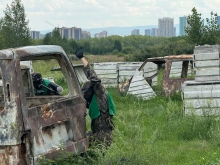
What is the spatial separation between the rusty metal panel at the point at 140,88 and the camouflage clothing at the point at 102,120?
8.42 meters

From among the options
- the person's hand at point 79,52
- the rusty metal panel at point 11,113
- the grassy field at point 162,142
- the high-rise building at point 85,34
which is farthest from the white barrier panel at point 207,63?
the high-rise building at point 85,34

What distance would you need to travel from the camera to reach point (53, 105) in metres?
5.69

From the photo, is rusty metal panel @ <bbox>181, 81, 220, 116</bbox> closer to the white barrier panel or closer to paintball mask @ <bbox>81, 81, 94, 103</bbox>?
the white barrier panel

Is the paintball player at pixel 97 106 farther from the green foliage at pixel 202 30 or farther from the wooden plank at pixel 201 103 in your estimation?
the green foliage at pixel 202 30

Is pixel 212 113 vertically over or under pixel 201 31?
under

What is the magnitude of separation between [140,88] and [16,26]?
35.7m

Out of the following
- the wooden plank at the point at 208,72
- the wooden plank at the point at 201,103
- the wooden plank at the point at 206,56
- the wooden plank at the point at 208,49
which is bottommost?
the wooden plank at the point at 201,103

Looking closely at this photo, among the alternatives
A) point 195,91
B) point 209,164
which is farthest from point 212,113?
point 209,164

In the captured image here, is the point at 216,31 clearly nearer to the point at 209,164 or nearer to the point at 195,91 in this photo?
the point at 195,91

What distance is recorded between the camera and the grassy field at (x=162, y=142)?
6.33 metres

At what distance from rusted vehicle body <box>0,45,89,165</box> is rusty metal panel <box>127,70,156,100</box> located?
936 centimetres

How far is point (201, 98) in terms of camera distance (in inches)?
414

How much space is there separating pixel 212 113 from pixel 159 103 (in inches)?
164

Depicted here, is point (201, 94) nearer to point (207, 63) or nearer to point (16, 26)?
point (207, 63)
